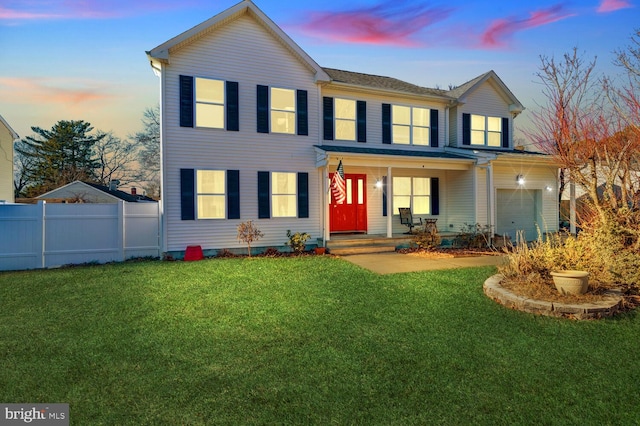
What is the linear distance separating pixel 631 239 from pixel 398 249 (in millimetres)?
5963

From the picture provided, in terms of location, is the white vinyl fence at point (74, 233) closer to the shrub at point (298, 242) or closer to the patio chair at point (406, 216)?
the shrub at point (298, 242)

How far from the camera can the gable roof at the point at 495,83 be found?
13.9 m

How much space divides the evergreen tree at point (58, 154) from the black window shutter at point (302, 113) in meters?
27.9

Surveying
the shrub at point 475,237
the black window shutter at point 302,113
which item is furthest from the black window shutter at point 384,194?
the black window shutter at point 302,113

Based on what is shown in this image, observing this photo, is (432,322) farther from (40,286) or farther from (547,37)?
(547,37)

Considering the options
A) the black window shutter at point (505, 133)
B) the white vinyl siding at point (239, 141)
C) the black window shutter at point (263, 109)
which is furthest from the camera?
the black window shutter at point (505, 133)

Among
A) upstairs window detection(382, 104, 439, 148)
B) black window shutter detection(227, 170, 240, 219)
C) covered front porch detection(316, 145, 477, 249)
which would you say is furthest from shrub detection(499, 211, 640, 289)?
upstairs window detection(382, 104, 439, 148)

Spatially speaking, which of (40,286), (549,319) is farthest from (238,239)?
(549,319)

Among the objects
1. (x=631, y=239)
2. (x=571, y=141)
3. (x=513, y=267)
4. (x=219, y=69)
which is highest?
(x=219, y=69)

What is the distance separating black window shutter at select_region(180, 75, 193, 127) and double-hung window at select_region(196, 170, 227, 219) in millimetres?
1505

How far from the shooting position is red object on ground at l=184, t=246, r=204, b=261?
9.82 m

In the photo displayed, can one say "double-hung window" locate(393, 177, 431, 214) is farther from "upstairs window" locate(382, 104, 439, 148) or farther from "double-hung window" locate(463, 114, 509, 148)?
"double-hung window" locate(463, 114, 509, 148)

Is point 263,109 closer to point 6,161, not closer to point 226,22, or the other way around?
point 226,22

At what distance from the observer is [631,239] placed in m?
6.30
